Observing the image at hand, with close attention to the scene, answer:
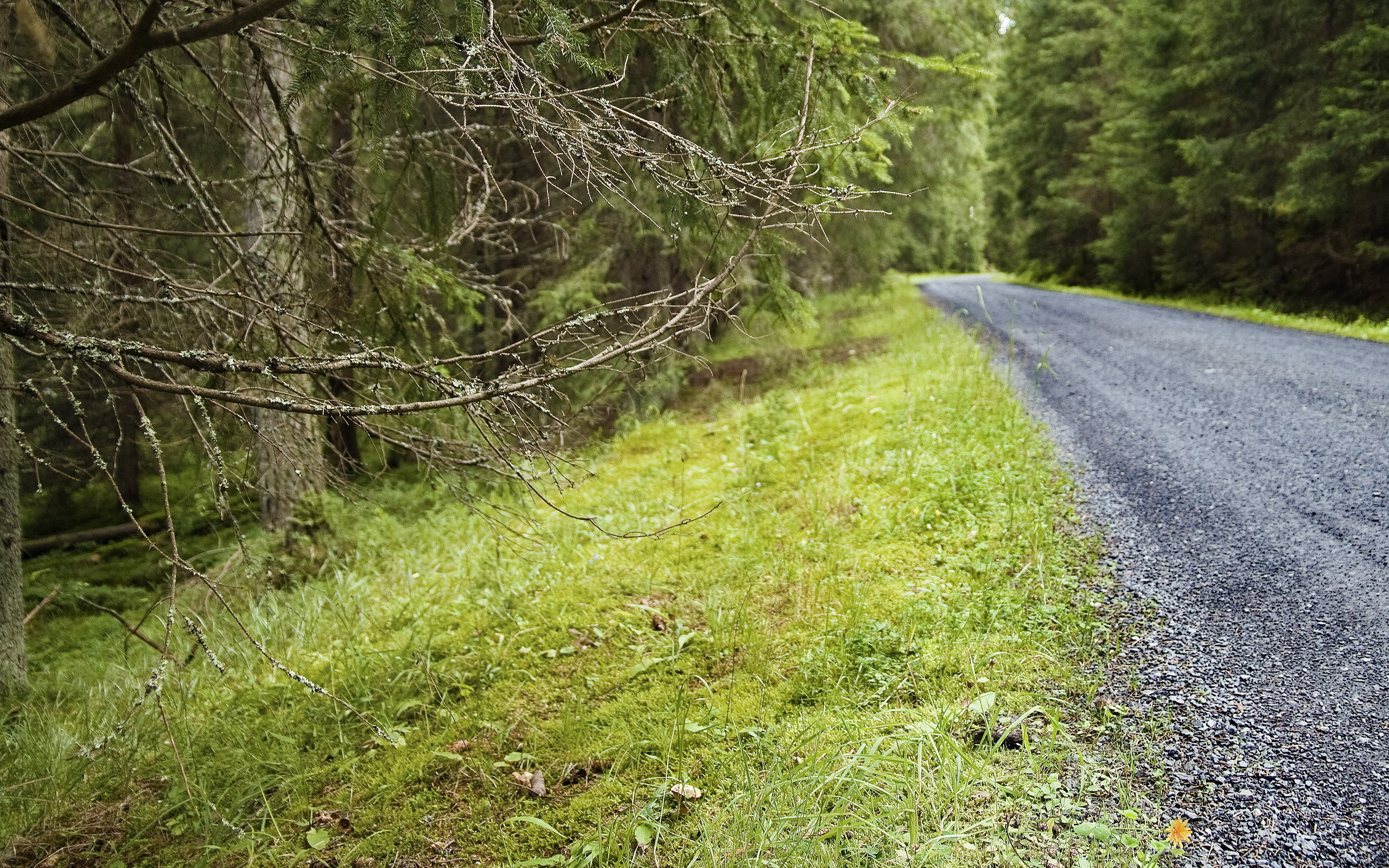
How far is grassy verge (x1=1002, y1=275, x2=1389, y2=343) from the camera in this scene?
980cm

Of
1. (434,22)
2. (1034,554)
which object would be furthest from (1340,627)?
(434,22)

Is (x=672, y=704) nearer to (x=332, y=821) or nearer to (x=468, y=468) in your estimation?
(x=468, y=468)

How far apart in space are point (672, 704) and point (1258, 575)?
2814 millimetres

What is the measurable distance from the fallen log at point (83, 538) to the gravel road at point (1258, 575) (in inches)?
459

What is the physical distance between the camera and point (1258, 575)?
3561mm

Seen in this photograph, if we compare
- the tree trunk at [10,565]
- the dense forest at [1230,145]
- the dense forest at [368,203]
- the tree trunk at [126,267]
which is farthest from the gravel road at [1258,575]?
the dense forest at [1230,145]

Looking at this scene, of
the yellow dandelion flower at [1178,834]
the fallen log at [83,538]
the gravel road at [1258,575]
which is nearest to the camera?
the yellow dandelion flower at [1178,834]

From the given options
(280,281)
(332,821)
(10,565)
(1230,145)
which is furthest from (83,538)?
(1230,145)

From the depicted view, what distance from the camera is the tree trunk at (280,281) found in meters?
3.22

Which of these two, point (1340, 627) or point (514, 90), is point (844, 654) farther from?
point (514, 90)

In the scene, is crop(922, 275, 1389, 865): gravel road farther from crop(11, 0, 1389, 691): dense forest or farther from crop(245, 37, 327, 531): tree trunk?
crop(245, 37, 327, 531): tree trunk

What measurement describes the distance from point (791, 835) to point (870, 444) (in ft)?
13.0

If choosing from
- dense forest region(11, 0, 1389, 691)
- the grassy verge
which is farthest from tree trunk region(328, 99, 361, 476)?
the grassy verge

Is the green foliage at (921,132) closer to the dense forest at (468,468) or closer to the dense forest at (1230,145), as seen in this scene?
the dense forest at (468,468)
